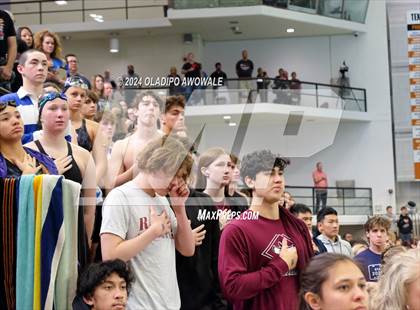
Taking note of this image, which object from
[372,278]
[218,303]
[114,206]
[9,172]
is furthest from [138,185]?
[372,278]

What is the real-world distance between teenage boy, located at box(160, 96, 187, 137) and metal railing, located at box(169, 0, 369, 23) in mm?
13715

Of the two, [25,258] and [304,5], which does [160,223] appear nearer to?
[25,258]

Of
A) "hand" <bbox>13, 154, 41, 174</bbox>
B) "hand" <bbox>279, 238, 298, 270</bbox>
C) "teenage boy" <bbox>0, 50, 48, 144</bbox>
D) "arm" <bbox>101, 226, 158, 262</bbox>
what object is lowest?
"hand" <bbox>279, 238, 298, 270</bbox>

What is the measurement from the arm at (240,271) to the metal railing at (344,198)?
12.4m

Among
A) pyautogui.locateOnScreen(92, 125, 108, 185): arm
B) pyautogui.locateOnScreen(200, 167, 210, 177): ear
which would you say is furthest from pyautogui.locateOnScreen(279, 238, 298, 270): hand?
pyautogui.locateOnScreen(92, 125, 108, 185): arm

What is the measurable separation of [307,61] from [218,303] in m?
16.7

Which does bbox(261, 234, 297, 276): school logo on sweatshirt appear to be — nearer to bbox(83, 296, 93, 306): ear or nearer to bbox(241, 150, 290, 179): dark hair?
bbox(241, 150, 290, 179): dark hair

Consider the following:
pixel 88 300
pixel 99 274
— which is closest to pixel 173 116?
pixel 99 274

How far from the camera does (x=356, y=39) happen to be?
20.2 meters

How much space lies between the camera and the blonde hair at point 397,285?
3188 mm

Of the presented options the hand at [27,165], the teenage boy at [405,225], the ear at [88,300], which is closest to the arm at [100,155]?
the hand at [27,165]

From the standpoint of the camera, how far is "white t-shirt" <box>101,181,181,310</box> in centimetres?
347

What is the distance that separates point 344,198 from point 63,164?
46.7 ft

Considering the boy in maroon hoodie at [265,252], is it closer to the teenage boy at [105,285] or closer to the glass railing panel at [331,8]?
the teenage boy at [105,285]
